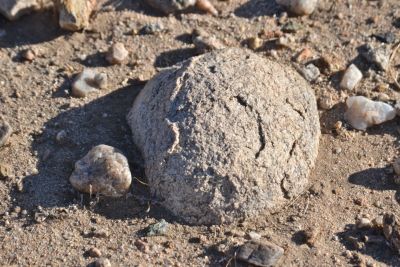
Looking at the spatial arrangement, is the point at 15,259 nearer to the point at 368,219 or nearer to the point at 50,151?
the point at 50,151

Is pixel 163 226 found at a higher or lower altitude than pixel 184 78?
lower

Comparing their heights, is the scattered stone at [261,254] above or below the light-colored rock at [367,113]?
below

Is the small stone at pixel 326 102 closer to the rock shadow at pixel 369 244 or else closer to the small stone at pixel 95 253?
the rock shadow at pixel 369 244

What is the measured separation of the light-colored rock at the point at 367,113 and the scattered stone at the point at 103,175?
113 cm

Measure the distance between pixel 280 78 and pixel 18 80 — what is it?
1.29 meters

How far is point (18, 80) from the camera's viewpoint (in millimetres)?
3670

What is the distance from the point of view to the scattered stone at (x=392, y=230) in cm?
305

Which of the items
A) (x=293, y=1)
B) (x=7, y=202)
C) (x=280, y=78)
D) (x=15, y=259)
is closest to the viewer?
(x=15, y=259)

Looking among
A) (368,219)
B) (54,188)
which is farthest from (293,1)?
(54,188)

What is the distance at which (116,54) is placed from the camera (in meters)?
3.76

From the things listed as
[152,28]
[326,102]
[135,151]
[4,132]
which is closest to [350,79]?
[326,102]

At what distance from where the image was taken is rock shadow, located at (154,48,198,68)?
149 inches

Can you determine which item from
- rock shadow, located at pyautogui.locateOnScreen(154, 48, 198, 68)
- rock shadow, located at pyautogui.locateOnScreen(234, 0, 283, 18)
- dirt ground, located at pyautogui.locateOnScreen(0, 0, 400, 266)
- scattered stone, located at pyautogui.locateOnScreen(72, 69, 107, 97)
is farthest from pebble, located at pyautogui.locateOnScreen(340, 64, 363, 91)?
scattered stone, located at pyautogui.locateOnScreen(72, 69, 107, 97)

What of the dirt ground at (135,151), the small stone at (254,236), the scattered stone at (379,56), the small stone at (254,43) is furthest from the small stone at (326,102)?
the small stone at (254,236)
